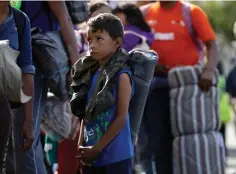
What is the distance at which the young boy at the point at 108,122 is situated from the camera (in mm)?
5355

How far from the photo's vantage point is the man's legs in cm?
766

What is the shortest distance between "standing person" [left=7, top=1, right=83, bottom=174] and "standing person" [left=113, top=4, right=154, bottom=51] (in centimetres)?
110

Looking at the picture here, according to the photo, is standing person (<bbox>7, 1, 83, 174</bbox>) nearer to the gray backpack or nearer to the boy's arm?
the gray backpack

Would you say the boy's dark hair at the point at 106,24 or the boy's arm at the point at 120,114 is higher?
the boy's dark hair at the point at 106,24

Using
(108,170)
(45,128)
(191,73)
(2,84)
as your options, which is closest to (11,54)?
(2,84)

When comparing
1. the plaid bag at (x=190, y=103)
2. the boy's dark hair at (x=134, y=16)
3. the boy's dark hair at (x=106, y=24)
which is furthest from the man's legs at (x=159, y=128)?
the boy's dark hair at (x=106, y=24)

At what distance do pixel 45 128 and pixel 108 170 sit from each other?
4.85 feet

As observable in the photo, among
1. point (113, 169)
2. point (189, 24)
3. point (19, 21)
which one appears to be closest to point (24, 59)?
point (19, 21)

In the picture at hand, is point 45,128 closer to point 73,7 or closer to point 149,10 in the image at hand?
point 73,7

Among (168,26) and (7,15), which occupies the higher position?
(7,15)

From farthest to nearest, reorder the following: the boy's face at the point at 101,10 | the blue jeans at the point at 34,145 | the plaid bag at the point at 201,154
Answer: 1. the plaid bag at the point at 201,154
2. the boy's face at the point at 101,10
3. the blue jeans at the point at 34,145

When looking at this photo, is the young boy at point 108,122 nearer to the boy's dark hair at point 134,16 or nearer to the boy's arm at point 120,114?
the boy's arm at point 120,114

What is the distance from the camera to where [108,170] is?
5367 millimetres

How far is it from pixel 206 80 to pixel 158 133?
2.06 feet
